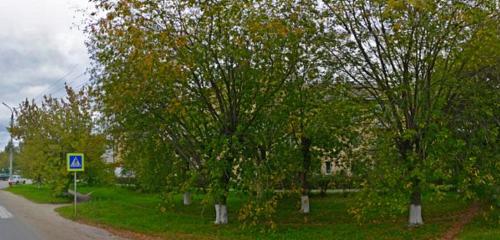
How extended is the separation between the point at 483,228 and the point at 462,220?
177cm

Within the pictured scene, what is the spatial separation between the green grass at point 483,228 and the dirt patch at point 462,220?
175mm

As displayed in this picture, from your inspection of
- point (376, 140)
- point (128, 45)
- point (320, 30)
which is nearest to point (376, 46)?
point (320, 30)

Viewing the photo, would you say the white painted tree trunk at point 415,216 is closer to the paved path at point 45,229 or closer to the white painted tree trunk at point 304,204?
the white painted tree trunk at point 304,204

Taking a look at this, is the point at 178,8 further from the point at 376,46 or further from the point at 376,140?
the point at 376,140

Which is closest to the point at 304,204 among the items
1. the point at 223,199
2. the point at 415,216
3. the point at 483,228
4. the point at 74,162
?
the point at 223,199

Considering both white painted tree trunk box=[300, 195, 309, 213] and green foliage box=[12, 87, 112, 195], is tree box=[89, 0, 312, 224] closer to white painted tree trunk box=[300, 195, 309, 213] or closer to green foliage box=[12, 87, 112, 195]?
white painted tree trunk box=[300, 195, 309, 213]

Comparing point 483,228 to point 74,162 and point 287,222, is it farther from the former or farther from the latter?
point 74,162

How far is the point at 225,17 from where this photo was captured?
1462cm

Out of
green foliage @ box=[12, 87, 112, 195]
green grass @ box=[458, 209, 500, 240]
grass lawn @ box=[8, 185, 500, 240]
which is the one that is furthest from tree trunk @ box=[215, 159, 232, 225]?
green foliage @ box=[12, 87, 112, 195]

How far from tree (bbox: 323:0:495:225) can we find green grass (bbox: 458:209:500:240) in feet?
4.91

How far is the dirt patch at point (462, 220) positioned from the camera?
13.6m

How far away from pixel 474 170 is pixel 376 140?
2.91 meters

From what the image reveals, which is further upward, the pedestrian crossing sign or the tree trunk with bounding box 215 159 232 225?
the pedestrian crossing sign

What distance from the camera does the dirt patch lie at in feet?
44.6
